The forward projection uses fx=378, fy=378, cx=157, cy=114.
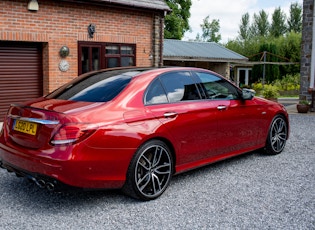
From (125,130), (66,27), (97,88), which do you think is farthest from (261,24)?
(125,130)

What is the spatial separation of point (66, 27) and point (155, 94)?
6.64m

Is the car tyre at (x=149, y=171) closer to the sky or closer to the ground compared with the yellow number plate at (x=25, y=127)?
closer to the ground

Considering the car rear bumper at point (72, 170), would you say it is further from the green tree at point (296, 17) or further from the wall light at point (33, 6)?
the green tree at point (296, 17)

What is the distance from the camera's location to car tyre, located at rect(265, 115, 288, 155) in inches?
241

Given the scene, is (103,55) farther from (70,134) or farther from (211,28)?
(211,28)

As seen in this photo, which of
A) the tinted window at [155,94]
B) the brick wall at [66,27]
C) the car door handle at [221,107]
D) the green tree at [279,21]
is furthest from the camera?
the green tree at [279,21]

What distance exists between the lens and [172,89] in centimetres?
466

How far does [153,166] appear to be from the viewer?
4.23m

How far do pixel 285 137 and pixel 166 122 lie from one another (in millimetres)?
2958

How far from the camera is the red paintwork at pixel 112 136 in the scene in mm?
3639

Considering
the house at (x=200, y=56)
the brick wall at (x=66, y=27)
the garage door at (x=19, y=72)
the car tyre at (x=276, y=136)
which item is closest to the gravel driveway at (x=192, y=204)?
the car tyre at (x=276, y=136)

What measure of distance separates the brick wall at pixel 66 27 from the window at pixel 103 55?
17cm

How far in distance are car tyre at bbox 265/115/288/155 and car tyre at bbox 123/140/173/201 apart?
2378mm

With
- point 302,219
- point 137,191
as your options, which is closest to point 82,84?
point 137,191
